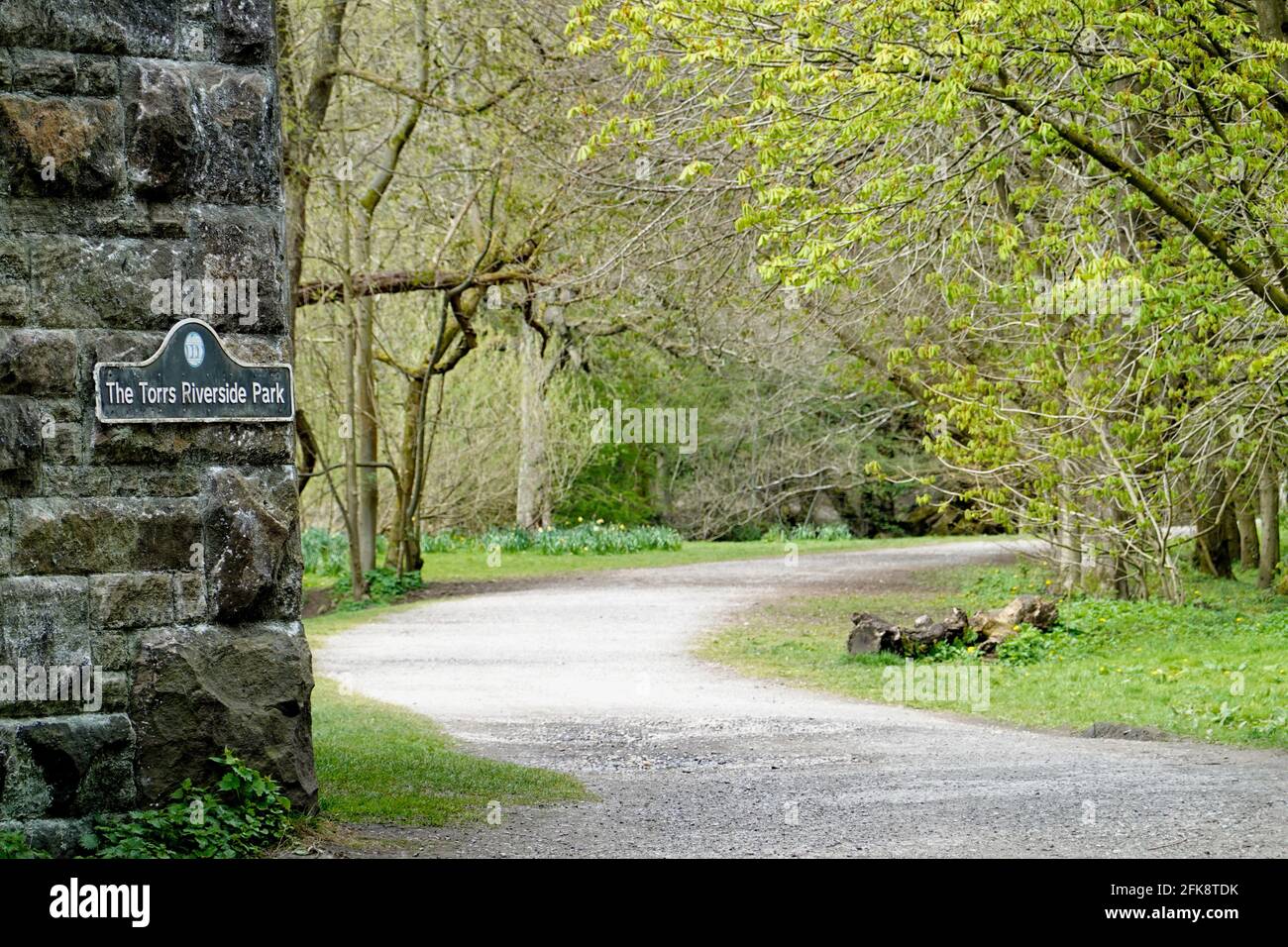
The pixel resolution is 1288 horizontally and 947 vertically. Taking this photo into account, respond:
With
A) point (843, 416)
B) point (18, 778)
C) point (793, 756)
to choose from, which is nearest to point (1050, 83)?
point (793, 756)

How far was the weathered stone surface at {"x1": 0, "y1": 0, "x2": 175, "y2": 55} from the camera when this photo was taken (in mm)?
6219

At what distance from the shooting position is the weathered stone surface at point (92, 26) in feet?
20.4

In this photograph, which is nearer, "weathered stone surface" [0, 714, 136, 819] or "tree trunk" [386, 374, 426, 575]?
"weathered stone surface" [0, 714, 136, 819]

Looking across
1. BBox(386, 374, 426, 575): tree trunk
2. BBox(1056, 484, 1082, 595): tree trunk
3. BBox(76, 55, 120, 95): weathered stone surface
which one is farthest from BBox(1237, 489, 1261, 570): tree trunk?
BBox(76, 55, 120, 95): weathered stone surface

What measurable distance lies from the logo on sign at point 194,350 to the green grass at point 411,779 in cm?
226

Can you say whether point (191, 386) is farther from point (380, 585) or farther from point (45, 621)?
point (380, 585)

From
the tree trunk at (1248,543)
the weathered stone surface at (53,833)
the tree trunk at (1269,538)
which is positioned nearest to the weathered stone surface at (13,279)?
the weathered stone surface at (53,833)

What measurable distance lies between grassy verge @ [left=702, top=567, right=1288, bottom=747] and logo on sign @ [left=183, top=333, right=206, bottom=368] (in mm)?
7536

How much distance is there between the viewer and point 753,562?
94.4 feet

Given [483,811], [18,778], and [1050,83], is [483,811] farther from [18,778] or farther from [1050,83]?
[1050,83]

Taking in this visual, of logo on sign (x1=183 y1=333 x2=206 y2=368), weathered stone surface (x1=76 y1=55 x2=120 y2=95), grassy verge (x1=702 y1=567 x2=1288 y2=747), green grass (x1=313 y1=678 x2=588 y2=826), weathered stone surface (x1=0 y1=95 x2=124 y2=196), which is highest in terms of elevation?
weathered stone surface (x1=76 y1=55 x2=120 y2=95)

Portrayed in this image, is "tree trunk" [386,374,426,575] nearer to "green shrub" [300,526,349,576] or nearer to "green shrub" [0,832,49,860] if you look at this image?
"green shrub" [300,526,349,576]

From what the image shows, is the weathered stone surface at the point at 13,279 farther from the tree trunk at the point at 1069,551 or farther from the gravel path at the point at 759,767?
the tree trunk at the point at 1069,551
